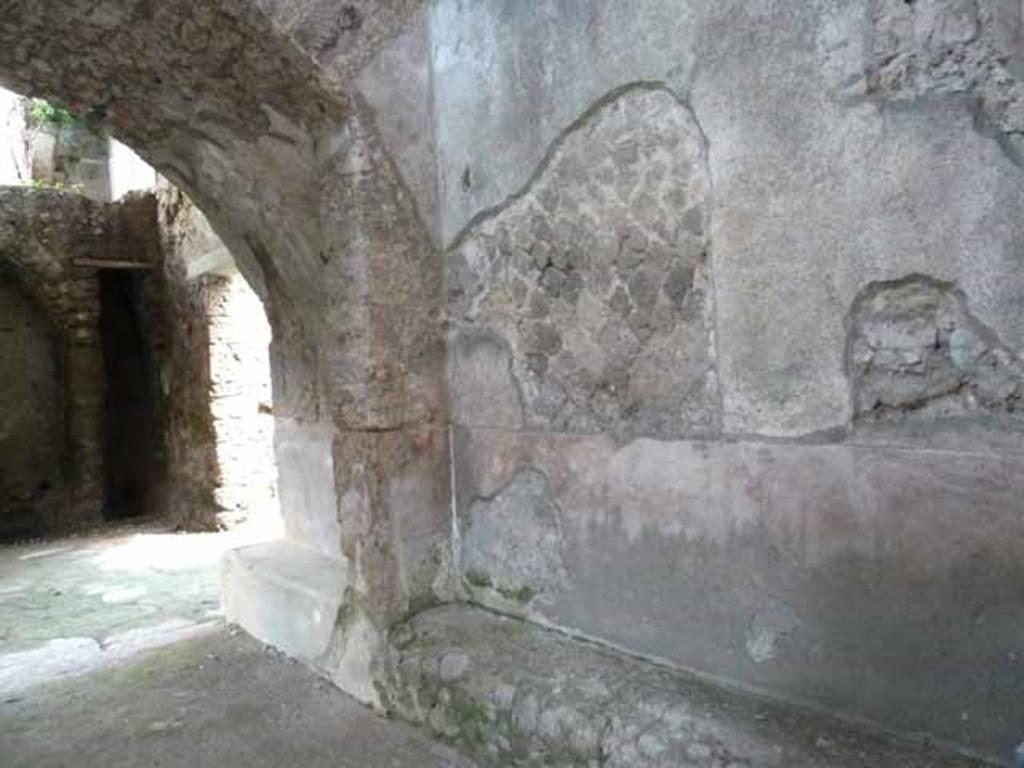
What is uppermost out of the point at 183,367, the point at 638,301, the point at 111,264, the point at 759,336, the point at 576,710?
the point at 111,264

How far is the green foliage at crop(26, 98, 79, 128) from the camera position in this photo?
9.43 meters

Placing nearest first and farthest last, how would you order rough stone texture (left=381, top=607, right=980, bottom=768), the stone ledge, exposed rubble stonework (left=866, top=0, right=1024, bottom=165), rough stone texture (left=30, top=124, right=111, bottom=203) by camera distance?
exposed rubble stonework (left=866, top=0, right=1024, bottom=165) < rough stone texture (left=381, top=607, right=980, bottom=768) < the stone ledge < rough stone texture (left=30, top=124, right=111, bottom=203)

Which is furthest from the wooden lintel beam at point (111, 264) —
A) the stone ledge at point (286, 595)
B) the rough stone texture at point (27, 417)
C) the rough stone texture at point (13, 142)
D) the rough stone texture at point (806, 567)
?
the rough stone texture at point (806, 567)

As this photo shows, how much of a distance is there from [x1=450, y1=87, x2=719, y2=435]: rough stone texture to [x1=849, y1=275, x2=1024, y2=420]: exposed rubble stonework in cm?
33

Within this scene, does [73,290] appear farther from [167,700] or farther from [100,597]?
[167,700]

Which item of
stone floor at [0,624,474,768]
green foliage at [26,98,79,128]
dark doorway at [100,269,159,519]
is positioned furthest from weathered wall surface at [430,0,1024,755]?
green foliage at [26,98,79,128]

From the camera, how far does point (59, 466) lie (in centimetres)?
724

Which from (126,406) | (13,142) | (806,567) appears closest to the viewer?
→ (806,567)

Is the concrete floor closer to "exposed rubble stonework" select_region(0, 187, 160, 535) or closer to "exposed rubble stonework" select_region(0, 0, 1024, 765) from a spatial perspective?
"exposed rubble stonework" select_region(0, 0, 1024, 765)

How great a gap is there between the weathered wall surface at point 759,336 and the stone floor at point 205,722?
19.9 inches

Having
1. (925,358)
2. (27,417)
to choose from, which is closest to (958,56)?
(925,358)

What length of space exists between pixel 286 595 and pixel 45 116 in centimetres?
972

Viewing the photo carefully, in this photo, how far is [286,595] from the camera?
98.8 inches

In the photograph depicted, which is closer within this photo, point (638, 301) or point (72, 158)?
point (638, 301)
